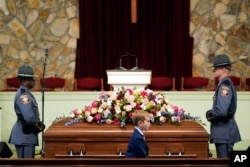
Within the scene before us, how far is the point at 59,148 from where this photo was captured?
6.13 metres

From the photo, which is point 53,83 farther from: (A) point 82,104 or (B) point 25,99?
(B) point 25,99

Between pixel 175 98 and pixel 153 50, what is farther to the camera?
pixel 153 50

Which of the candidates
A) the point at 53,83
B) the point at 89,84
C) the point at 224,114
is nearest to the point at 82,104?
the point at 89,84

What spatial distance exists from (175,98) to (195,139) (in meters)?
4.63

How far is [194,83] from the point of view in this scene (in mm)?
14008

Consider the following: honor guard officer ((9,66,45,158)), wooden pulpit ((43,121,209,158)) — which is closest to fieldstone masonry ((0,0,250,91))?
honor guard officer ((9,66,45,158))

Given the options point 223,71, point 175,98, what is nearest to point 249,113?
point 175,98

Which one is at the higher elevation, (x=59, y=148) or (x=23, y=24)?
(x=23, y=24)

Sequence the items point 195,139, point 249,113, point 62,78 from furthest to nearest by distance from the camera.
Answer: point 62,78
point 249,113
point 195,139

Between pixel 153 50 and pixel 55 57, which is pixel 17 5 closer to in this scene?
pixel 55 57

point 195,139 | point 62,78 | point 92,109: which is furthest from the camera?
point 62,78

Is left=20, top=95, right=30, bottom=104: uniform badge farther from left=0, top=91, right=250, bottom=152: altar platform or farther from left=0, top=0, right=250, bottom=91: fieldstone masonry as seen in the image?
left=0, top=0, right=250, bottom=91: fieldstone masonry

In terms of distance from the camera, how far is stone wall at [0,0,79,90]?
14508mm

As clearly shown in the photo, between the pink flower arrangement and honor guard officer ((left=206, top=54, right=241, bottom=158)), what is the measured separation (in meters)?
0.42
